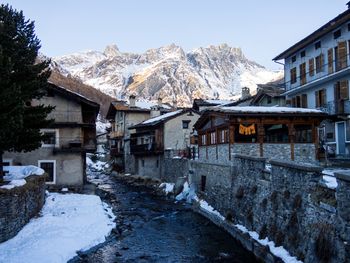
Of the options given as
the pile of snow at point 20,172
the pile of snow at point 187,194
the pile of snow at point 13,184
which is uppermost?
the pile of snow at point 20,172

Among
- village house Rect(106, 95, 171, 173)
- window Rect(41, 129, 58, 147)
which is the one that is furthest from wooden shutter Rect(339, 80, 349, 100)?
village house Rect(106, 95, 171, 173)

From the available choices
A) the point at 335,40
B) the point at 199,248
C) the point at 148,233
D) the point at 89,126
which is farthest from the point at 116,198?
the point at 335,40

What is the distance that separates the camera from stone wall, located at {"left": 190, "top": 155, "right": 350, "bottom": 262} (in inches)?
457

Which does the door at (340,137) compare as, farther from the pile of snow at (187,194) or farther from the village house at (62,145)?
the village house at (62,145)

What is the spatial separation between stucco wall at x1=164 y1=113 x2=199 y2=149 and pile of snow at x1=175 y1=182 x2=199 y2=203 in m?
13.1

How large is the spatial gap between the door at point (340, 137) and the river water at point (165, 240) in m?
14.8

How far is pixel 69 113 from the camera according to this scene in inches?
1347

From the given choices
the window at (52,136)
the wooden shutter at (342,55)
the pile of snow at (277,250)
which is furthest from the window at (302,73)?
the window at (52,136)

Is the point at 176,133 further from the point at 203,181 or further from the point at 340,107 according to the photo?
the point at 340,107

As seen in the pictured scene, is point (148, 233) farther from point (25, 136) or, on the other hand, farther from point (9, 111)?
point (9, 111)

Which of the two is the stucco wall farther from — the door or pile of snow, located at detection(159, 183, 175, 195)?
the door

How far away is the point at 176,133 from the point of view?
5088 cm

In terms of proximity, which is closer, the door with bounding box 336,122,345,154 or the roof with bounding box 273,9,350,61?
the roof with bounding box 273,9,350,61

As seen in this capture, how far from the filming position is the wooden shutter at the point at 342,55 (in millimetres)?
32938
